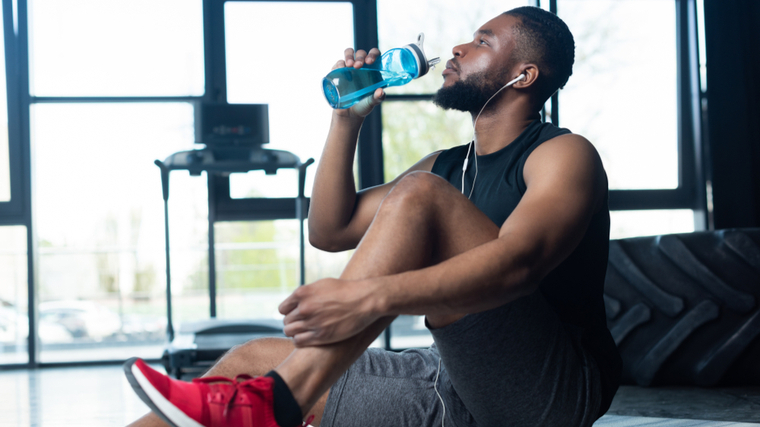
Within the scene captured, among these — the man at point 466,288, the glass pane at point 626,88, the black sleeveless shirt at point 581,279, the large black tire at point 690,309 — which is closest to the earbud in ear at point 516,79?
the man at point 466,288

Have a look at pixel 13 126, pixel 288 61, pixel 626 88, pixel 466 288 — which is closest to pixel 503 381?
pixel 466 288

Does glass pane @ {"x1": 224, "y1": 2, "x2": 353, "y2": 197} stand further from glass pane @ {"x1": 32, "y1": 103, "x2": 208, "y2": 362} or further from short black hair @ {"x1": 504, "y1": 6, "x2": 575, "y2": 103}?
short black hair @ {"x1": 504, "y1": 6, "x2": 575, "y2": 103}

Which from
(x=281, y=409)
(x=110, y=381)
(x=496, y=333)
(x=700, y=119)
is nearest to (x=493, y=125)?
(x=496, y=333)

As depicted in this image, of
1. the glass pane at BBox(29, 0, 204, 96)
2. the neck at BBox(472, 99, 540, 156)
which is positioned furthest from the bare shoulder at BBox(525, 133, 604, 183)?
the glass pane at BBox(29, 0, 204, 96)

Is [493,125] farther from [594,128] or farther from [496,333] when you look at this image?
[594,128]

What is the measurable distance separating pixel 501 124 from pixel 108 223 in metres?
2.71

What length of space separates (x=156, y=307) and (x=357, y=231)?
7.92 feet

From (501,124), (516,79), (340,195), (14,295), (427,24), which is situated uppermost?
(427,24)

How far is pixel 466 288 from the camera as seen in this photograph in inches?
33.4

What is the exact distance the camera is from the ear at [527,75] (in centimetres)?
140

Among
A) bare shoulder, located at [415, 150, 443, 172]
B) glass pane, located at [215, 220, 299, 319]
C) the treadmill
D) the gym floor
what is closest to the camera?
bare shoulder, located at [415, 150, 443, 172]

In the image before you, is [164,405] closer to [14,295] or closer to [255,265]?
[255,265]

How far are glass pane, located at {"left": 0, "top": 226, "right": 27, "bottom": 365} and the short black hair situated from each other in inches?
119

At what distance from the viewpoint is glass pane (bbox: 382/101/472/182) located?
3531mm
